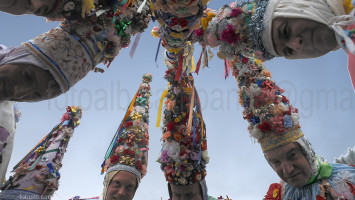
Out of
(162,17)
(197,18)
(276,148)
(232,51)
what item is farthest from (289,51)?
(276,148)

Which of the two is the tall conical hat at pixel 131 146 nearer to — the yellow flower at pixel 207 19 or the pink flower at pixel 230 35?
the yellow flower at pixel 207 19

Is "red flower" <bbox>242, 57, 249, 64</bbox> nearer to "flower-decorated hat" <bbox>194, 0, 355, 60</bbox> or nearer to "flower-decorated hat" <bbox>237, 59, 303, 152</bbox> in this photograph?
"flower-decorated hat" <bbox>237, 59, 303, 152</bbox>

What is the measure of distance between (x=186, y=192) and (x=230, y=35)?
188cm

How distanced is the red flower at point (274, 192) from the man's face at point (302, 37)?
2.02 m

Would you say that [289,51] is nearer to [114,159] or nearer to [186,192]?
[186,192]

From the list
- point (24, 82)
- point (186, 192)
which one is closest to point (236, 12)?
point (24, 82)

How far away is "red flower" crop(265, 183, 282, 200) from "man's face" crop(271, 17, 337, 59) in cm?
202

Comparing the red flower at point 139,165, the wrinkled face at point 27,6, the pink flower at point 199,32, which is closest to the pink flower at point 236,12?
the pink flower at point 199,32

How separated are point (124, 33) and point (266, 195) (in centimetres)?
255

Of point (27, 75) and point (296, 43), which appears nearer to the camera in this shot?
point (296, 43)

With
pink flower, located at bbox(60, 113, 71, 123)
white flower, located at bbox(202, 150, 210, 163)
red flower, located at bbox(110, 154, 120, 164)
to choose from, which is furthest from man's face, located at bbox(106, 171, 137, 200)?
pink flower, located at bbox(60, 113, 71, 123)

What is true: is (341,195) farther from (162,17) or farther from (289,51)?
(162,17)

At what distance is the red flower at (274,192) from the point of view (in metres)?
3.11

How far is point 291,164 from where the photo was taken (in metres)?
2.81
